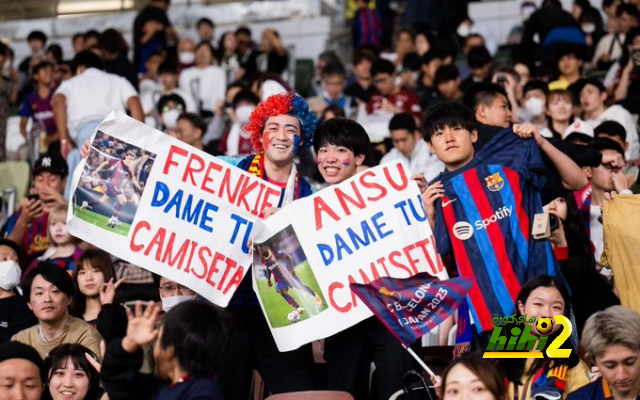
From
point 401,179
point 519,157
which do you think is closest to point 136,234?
point 401,179

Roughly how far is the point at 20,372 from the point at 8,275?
2.43 m

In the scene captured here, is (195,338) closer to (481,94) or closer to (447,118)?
(447,118)

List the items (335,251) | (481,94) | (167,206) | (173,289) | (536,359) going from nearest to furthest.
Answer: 1. (536,359)
2. (335,251)
3. (167,206)
4. (173,289)
5. (481,94)

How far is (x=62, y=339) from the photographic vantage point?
7.84 m

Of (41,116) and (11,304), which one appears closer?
(11,304)

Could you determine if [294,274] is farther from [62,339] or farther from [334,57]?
[334,57]

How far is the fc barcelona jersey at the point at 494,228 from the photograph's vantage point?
7145 millimetres

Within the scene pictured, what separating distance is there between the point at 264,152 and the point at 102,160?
3.13 feet

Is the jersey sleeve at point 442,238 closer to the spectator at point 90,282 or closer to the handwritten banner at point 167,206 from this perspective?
the handwritten banner at point 167,206

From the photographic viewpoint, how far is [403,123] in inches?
463

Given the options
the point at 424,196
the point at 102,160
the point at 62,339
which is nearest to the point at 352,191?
the point at 424,196

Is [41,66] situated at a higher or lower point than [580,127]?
higher

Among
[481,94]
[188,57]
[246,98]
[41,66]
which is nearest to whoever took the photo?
[481,94]
